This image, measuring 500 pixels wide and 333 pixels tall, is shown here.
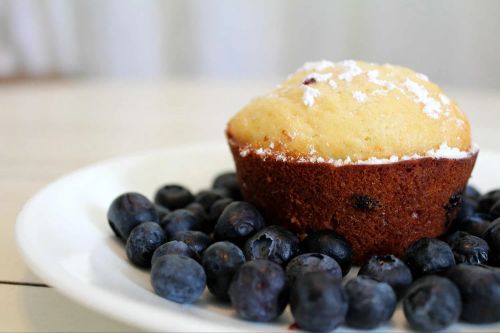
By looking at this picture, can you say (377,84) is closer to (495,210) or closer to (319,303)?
(495,210)

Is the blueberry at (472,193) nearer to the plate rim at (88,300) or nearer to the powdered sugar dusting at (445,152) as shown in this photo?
the powdered sugar dusting at (445,152)

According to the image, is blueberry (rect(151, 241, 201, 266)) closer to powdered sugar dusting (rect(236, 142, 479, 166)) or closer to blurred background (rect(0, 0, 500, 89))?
powdered sugar dusting (rect(236, 142, 479, 166))

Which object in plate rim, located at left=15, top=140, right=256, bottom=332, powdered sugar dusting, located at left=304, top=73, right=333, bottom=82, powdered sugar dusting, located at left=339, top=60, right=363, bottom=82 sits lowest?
plate rim, located at left=15, top=140, right=256, bottom=332

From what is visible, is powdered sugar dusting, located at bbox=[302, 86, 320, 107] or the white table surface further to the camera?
powdered sugar dusting, located at bbox=[302, 86, 320, 107]

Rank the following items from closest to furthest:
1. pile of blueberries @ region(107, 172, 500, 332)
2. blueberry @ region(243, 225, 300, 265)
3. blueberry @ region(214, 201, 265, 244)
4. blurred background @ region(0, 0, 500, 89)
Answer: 1. pile of blueberries @ region(107, 172, 500, 332)
2. blueberry @ region(243, 225, 300, 265)
3. blueberry @ region(214, 201, 265, 244)
4. blurred background @ region(0, 0, 500, 89)

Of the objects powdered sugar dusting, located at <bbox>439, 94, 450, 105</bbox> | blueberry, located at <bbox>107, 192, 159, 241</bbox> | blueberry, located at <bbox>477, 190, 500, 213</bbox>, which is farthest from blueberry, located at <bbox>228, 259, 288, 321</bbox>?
blueberry, located at <bbox>477, 190, 500, 213</bbox>

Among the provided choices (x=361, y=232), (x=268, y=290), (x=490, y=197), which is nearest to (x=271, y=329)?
(x=268, y=290)
